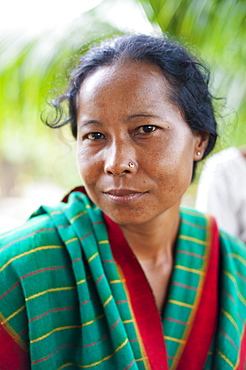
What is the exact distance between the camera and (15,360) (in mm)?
1213

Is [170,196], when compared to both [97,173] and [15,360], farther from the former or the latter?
[15,360]

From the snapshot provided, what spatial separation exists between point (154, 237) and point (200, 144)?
15.8 inches

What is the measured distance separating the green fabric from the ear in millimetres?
440

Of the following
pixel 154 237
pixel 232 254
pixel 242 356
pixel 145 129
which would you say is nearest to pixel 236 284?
pixel 232 254

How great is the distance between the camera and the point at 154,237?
1.54 m

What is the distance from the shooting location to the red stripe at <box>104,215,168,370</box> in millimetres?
1306

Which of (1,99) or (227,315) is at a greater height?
(1,99)

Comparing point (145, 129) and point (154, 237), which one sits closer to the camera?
point (145, 129)

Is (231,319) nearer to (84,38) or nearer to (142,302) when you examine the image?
(142,302)

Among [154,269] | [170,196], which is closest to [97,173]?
[170,196]

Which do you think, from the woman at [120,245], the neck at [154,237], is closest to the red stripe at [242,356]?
the woman at [120,245]

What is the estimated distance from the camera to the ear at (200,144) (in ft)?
4.76

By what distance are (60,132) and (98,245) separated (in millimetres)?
634

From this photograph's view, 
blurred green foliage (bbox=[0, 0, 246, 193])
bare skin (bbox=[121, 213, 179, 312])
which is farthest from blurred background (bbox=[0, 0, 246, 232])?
bare skin (bbox=[121, 213, 179, 312])
